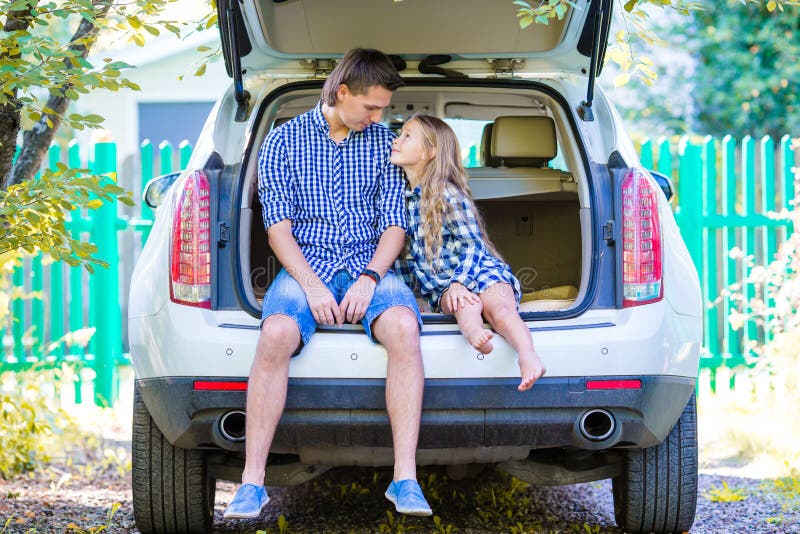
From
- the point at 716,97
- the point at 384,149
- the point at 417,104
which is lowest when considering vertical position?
the point at 384,149

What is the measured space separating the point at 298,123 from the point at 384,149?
0.33 meters

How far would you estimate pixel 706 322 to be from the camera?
7715 mm

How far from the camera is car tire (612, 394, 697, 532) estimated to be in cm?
349

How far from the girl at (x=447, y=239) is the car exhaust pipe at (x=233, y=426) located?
76cm

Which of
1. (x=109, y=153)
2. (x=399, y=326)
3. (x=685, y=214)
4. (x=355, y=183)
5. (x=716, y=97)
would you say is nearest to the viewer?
(x=399, y=326)

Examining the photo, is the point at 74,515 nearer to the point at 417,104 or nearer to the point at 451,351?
the point at 451,351

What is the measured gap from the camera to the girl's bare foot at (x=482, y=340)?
305cm

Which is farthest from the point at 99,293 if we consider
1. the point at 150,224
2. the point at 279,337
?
the point at 279,337

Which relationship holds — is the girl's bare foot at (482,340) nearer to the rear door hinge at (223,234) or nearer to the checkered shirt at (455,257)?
the checkered shirt at (455,257)

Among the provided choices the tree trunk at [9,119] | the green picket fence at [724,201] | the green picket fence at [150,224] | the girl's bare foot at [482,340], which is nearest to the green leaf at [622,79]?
the green picket fence at [150,224]

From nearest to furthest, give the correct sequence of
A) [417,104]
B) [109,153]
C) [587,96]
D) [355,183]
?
[355,183]
[587,96]
[417,104]
[109,153]

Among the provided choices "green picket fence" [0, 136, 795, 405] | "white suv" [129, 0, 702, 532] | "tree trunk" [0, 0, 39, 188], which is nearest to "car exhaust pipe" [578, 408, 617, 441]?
"white suv" [129, 0, 702, 532]

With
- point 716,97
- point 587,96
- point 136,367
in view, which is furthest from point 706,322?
point 716,97

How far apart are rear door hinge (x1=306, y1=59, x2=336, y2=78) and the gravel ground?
181 centimetres
